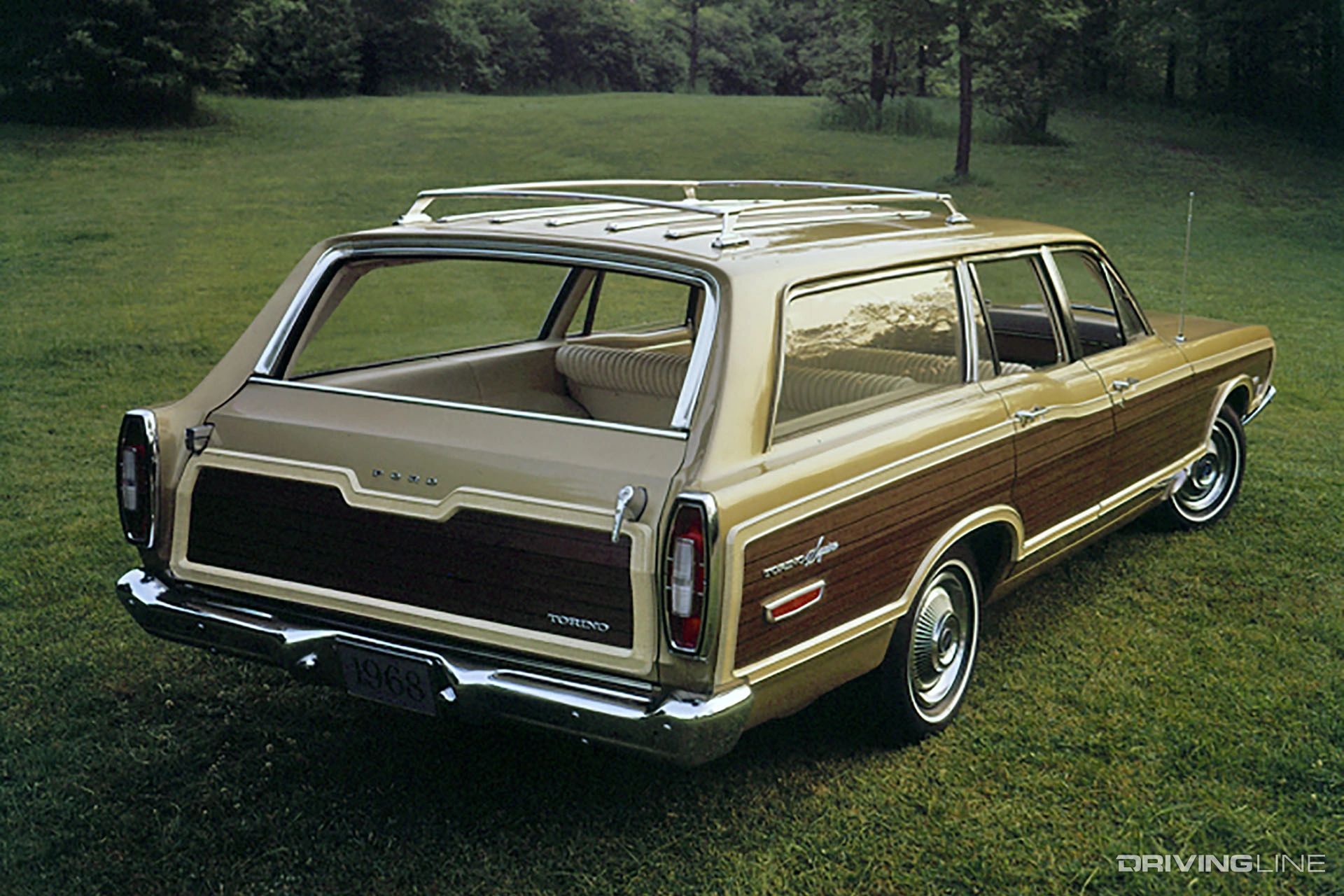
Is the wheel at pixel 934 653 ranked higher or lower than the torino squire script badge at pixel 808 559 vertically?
lower

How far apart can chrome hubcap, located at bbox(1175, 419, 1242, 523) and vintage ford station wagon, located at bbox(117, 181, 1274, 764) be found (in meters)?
1.59

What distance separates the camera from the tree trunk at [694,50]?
26812 millimetres

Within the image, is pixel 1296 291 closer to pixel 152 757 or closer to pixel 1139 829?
pixel 1139 829

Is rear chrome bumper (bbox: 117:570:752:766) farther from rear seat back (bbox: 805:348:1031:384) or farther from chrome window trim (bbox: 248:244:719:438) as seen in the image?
rear seat back (bbox: 805:348:1031:384)

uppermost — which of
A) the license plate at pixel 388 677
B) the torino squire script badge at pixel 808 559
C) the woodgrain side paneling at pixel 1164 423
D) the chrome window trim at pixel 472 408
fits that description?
the chrome window trim at pixel 472 408

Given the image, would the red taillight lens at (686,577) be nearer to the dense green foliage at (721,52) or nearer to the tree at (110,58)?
the tree at (110,58)

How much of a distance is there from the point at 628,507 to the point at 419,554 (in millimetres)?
604

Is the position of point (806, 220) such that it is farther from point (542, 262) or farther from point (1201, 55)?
point (1201, 55)

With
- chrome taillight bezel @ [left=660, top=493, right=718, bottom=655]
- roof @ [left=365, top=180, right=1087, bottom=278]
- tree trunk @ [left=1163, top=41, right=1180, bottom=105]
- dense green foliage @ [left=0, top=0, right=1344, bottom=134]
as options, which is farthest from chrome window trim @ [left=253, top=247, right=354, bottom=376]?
tree trunk @ [left=1163, top=41, right=1180, bottom=105]

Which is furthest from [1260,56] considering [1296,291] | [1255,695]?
[1255,695]

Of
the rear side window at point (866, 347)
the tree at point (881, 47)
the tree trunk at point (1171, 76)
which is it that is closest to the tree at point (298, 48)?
the tree at point (881, 47)

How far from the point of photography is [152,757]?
12.9ft

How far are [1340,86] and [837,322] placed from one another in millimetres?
23346

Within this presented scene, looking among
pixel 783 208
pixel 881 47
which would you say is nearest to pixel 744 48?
pixel 881 47
